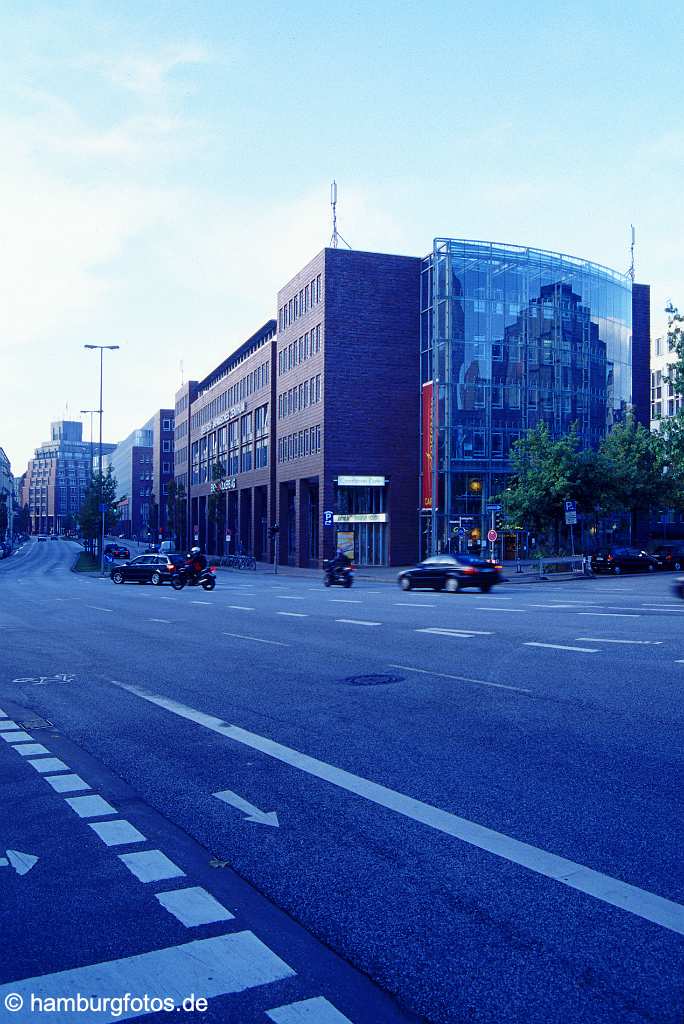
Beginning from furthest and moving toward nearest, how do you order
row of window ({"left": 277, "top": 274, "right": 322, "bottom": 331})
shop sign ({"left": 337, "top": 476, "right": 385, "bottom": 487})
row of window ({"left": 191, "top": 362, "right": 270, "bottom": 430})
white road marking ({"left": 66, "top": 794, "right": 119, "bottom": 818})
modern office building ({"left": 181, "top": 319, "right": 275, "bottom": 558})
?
row of window ({"left": 191, "top": 362, "right": 270, "bottom": 430})
modern office building ({"left": 181, "top": 319, "right": 275, "bottom": 558})
row of window ({"left": 277, "top": 274, "right": 322, "bottom": 331})
shop sign ({"left": 337, "top": 476, "right": 385, "bottom": 487})
white road marking ({"left": 66, "top": 794, "right": 119, "bottom": 818})

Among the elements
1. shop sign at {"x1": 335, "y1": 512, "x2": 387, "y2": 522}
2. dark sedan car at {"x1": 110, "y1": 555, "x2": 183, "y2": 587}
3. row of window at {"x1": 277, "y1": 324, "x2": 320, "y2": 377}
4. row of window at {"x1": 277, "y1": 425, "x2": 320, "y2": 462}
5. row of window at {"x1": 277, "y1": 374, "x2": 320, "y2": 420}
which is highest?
row of window at {"x1": 277, "y1": 324, "x2": 320, "y2": 377}

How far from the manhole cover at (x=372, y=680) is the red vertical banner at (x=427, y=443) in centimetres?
4754

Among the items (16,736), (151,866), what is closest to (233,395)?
(16,736)

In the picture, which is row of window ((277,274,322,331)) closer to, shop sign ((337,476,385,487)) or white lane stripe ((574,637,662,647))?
shop sign ((337,476,385,487))

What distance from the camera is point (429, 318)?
61.1 m

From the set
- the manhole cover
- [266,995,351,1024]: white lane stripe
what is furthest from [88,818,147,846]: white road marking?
the manhole cover

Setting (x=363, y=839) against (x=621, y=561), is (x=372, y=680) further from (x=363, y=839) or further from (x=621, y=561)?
(x=621, y=561)

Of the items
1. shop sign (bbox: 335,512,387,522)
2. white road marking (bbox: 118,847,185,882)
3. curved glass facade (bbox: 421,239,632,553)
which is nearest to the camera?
white road marking (bbox: 118,847,185,882)

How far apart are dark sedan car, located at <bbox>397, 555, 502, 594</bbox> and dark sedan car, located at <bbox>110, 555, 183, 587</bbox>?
15.7 metres

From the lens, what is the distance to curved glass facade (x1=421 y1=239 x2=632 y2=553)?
58250 millimetres

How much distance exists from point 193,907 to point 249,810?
158cm

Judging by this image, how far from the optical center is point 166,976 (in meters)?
3.61

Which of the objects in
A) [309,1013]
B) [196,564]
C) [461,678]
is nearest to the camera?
[309,1013]

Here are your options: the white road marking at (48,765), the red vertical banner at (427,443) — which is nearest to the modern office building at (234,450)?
the red vertical banner at (427,443)
